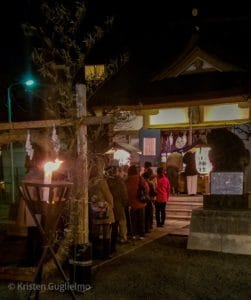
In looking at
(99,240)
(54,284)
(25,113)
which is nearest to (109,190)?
(99,240)

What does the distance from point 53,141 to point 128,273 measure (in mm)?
2879

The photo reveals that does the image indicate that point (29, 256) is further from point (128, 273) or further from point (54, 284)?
point (128, 273)

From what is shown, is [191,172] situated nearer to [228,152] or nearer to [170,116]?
[170,116]

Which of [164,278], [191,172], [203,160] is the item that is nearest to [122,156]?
[191,172]

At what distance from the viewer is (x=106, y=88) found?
19844 mm

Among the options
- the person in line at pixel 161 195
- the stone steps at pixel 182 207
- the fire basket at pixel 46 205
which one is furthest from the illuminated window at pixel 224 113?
the fire basket at pixel 46 205

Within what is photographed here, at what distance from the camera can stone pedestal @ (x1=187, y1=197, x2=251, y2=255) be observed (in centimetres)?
937

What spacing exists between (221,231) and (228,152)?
1928 millimetres

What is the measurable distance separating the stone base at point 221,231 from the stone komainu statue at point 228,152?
3.66 feet

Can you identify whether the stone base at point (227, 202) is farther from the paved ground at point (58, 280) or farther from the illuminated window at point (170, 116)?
the illuminated window at point (170, 116)

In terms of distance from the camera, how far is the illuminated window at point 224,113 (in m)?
15.6

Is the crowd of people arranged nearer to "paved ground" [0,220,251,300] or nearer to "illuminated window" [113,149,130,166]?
"paved ground" [0,220,251,300]

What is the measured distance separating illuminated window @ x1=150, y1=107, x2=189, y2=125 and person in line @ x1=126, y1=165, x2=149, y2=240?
19.8ft

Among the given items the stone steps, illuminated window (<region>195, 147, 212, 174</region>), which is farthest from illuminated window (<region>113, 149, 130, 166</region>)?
illuminated window (<region>195, 147, 212, 174</region>)
